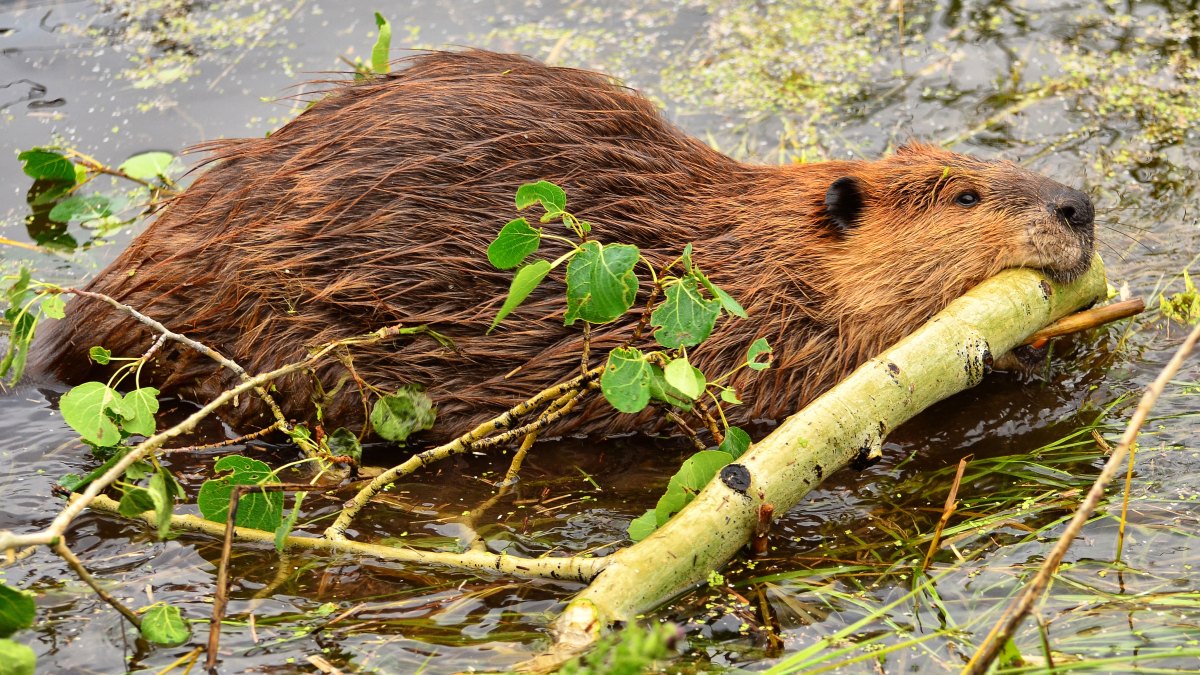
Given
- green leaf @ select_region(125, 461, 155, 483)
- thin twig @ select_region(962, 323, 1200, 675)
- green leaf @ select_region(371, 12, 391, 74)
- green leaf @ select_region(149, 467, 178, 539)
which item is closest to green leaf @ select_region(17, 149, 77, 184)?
green leaf @ select_region(371, 12, 391, 74)

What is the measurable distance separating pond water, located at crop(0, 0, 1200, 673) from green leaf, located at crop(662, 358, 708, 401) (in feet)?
1.40

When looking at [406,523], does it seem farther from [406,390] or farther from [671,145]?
[671,145]

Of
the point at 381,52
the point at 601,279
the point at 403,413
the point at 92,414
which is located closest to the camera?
the point at 601,279

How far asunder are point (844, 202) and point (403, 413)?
1.39m

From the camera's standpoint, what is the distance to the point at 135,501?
2418 millimetres

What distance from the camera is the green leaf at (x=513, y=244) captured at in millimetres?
2633

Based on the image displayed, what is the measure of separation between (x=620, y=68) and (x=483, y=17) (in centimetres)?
75

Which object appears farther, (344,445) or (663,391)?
(344,445)

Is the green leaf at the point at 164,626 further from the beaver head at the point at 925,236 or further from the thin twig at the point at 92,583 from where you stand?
the beaver head at the point at 925,236

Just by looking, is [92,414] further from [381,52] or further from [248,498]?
[381,52]

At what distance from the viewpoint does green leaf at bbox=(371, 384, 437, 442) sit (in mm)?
→ 3189

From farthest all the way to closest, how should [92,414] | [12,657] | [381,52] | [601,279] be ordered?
1. [381,52]
2. [92,414]
3. [601,279]
4. [12,657]

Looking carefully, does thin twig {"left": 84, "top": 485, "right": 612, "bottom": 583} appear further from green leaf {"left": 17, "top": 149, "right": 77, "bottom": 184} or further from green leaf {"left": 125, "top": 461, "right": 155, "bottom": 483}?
green leaf {"left": 17, "top": 149, "right": 77, "bottom": 184}

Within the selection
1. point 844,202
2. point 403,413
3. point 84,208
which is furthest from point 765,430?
point 84,208
